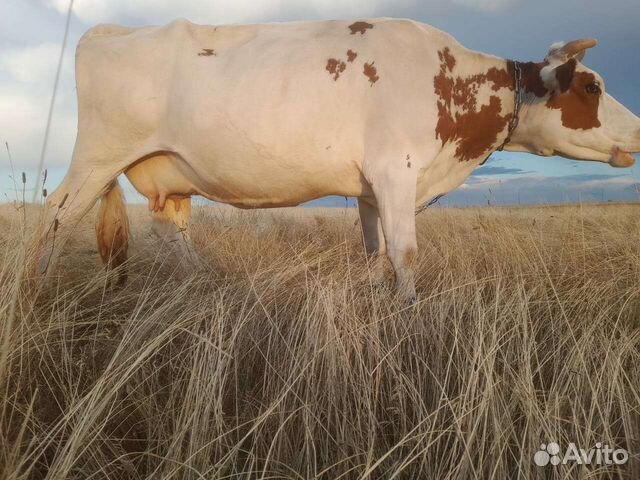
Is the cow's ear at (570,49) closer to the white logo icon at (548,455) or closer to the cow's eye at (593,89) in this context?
the cow's eye at (593,89)

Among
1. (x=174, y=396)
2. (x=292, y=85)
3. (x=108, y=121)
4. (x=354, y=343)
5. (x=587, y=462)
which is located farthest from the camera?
(x=108, y=121)

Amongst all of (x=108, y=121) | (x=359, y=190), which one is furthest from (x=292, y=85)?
(x=108, y=121)

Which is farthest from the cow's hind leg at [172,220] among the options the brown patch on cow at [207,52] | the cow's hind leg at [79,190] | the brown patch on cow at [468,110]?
the brown patch on cow at [468,110]

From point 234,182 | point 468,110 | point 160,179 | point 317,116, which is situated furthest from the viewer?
point 160,179

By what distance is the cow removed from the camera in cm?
413

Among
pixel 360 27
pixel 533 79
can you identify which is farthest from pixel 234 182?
pixel 533 79

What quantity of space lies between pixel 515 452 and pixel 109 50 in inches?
178

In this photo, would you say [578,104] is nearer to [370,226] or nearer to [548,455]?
[370,226]

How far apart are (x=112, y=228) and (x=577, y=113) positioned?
166 inches

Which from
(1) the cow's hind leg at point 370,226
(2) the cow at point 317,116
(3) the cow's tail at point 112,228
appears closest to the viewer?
(2) the cow at point 317,116

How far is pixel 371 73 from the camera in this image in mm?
4176

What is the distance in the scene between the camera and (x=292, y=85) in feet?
13.8

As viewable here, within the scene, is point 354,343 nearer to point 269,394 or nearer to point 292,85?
point 269,394

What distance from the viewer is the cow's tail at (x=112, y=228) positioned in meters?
4.70
